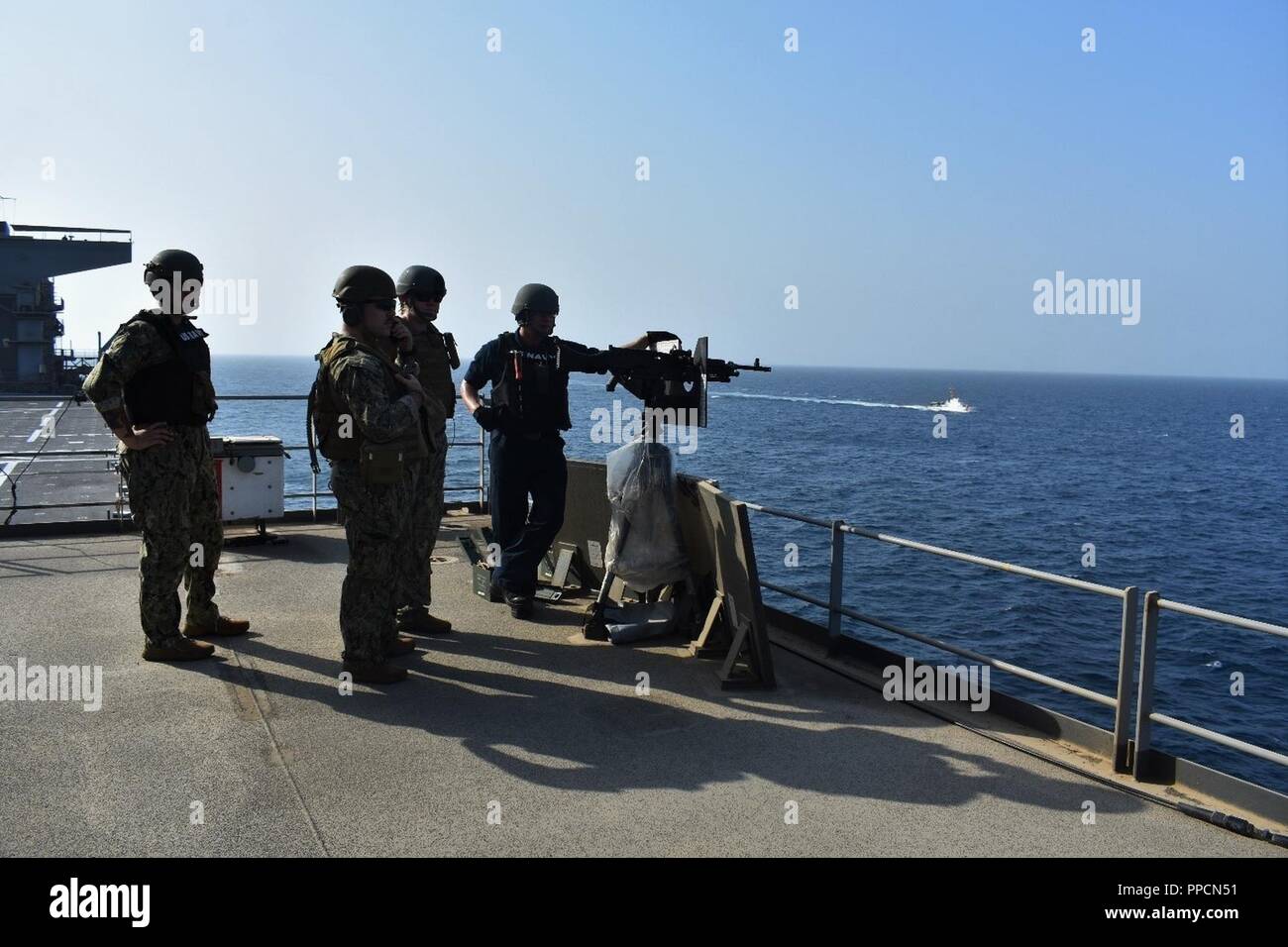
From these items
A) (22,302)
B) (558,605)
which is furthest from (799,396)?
(558,605)

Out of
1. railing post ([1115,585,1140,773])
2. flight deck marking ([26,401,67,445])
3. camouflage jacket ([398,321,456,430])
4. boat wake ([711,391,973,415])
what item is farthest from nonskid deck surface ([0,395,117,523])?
boat wake ([711,391,973,415])

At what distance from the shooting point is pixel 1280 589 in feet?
104

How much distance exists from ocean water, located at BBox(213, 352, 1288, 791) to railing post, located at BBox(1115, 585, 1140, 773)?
538 inches

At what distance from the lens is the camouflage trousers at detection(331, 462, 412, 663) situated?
588 centimetres

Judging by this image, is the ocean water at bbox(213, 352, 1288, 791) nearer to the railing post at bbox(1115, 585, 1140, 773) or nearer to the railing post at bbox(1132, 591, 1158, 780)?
the railing post at bbox(1115, 585, 1140, 773)

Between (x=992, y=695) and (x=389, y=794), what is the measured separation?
3.13m

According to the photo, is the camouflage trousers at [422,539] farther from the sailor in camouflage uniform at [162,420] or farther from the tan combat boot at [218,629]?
the sailor in camouflage uniform at [162,420]

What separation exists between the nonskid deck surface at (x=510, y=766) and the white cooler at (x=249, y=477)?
2.89 metres

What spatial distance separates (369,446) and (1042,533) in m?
38.1

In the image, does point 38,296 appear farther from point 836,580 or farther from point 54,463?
point 836,580

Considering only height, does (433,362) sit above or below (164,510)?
above

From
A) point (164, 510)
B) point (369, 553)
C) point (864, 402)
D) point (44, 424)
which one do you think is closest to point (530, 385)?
point (369, 553)

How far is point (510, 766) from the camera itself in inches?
193

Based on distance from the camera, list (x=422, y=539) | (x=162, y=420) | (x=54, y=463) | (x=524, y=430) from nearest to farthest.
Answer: (x=162, y=420) < (x=422, y=539) < (x=524, y=430) < (x=54, y=463)
